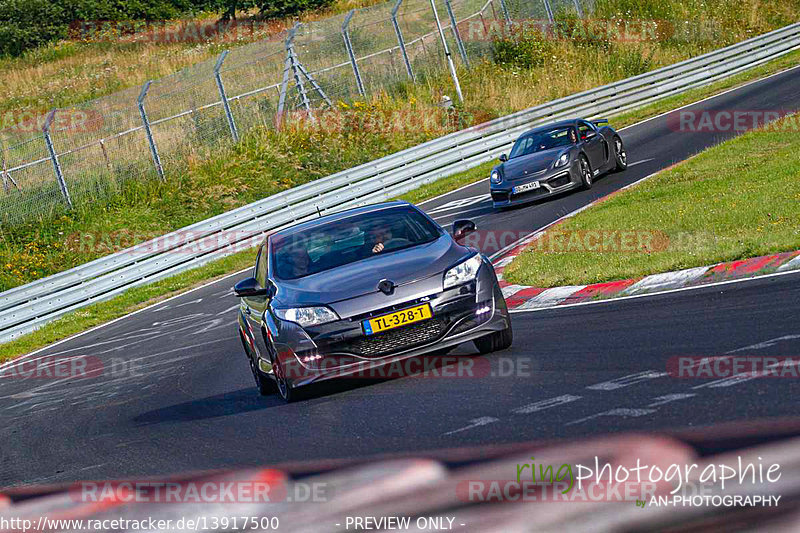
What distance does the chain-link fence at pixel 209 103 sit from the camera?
1106 inches

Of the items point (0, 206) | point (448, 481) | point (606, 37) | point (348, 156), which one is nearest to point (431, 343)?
point (448, 481)

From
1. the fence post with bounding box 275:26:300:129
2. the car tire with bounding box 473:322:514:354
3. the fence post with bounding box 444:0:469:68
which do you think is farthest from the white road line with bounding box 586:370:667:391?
the fence post with bounding box 444:0:469:68

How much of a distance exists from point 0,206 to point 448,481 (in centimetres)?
2572

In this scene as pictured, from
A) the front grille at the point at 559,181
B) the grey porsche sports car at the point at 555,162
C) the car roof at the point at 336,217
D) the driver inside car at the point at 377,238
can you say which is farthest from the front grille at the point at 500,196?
the driver inside car at the point at 377,238

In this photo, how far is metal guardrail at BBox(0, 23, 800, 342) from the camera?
2216 centimetres

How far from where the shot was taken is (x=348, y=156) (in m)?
32.8

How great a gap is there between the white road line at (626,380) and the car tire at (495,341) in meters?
2.00

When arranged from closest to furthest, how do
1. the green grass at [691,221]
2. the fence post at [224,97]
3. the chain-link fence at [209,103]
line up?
1. the green grass at [691,221]
2. the chain-link fence at [209,103]
3. the fence post at [224,97]

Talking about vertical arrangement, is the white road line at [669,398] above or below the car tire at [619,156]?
above

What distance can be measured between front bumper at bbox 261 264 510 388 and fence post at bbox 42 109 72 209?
2056 cm

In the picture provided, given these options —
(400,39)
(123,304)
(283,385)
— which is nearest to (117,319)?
(123,304)

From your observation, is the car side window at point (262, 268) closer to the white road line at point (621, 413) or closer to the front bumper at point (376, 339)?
the front bumper at point (376, 339)

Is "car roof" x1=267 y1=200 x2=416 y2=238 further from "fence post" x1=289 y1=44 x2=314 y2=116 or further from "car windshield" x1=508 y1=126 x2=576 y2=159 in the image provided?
"fence post" x1=289 y1=44 x2=314 y2=116

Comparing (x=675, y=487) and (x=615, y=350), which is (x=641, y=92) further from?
(x=675, y=487)
